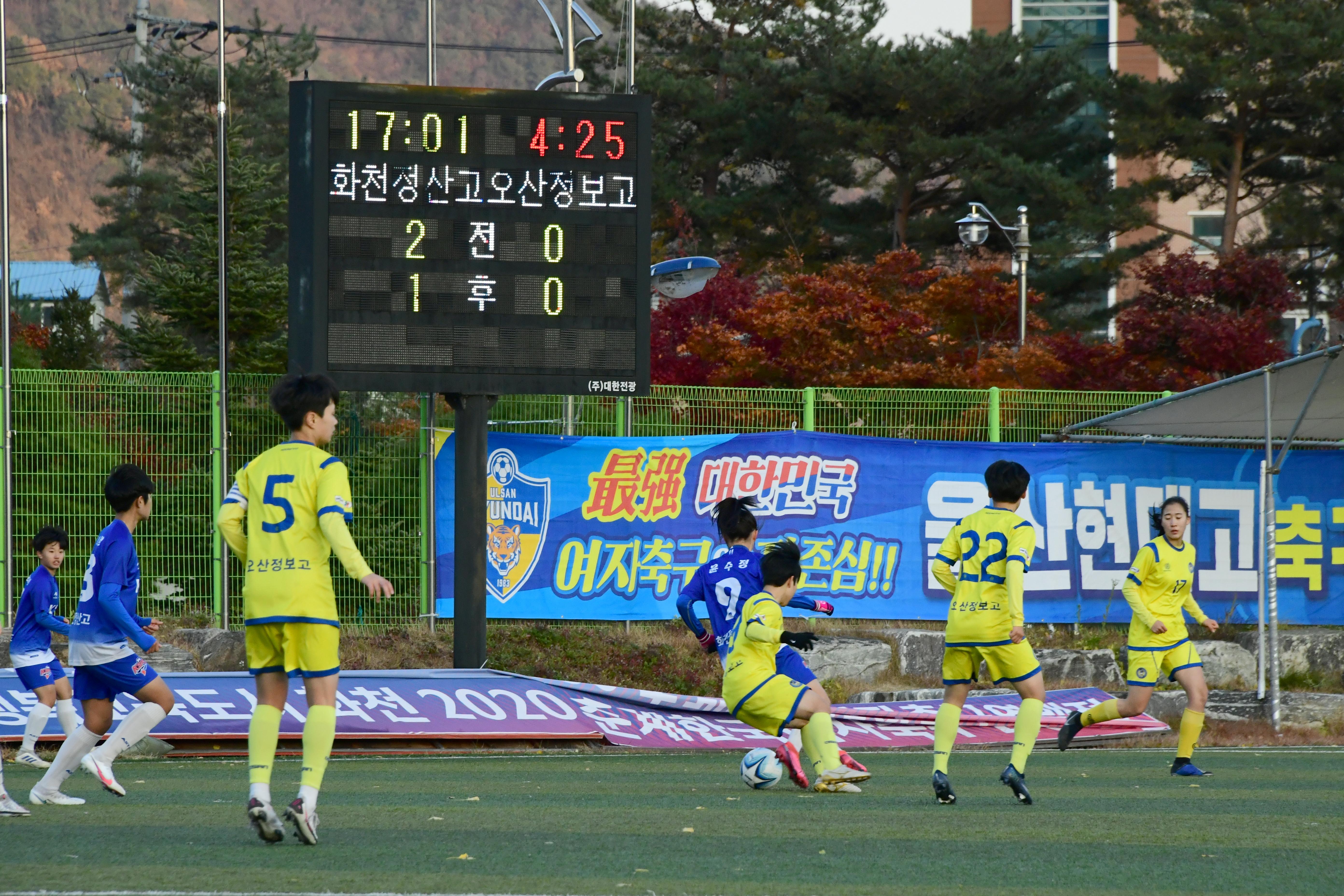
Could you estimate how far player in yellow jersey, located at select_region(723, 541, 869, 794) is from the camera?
8.57 m

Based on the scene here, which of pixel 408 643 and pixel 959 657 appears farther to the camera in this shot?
pixel 408 643

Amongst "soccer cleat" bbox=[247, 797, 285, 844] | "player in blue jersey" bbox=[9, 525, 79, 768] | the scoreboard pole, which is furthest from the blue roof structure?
"soccer cleat" bbox=[247, 797, 285, 844]

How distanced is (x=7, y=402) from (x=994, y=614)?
9.79m

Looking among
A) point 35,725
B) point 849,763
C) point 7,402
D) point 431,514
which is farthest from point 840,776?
point 7,402

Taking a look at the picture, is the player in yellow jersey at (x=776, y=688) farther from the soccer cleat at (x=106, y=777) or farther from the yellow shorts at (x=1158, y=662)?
the soccer cleat at (x=106, y=777)

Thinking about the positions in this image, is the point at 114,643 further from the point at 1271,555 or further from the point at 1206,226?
the point at 1206,226

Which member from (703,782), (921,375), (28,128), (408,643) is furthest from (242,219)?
(28,128)

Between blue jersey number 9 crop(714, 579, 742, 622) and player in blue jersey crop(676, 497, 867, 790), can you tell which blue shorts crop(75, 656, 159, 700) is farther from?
blue jersey number 9 crop(714, 579, 742, 622)

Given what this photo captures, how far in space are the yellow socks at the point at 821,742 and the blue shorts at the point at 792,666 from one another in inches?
16.4

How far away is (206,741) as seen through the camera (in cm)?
1204

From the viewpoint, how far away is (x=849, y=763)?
1009 cm

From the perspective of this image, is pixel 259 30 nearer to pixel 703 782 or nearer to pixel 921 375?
pixel 921 375

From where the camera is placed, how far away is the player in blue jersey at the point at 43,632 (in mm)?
10086

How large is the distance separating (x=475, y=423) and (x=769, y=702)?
5.63 m
